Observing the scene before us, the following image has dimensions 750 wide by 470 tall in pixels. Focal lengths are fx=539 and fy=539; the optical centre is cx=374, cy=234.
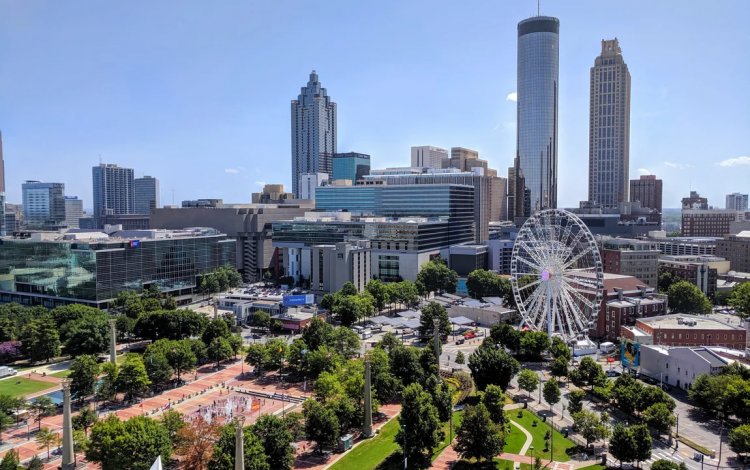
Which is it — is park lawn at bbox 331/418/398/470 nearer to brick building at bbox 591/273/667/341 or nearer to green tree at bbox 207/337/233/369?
green tree at bbox 207/337/233/369

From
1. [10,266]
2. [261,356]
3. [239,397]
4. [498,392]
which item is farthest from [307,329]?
[10,266]

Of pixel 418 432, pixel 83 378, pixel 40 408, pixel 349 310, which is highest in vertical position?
pixel 349 310

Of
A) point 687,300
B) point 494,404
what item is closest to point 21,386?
point 494,404

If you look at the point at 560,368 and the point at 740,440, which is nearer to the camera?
the point at 740,440

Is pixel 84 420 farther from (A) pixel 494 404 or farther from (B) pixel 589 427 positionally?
(B) pixel 589 427

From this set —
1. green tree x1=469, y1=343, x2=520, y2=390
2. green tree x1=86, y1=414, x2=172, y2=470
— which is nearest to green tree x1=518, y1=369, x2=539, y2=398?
green tree x1=469, y1=343, x2=520, y2=390

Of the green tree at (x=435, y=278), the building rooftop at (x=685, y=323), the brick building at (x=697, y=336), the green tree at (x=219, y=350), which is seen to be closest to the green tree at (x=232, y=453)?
the green tree at (x=219, y=350)

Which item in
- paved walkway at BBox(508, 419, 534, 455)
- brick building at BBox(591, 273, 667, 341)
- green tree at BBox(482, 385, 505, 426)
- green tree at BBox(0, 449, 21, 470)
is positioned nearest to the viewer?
green tree at BBox(0, 449, 21, 470)
